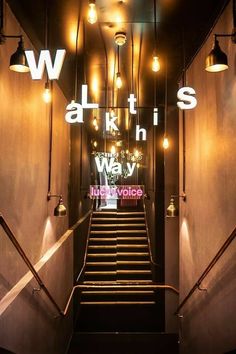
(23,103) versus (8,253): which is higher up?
(23,103)

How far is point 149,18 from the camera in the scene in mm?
4344

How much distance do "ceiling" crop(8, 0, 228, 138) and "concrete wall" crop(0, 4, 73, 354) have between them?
1.61 ft

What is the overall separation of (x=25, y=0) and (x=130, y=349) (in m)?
6.54

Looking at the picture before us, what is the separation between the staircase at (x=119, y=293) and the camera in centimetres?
740

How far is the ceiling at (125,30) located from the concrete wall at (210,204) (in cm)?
32

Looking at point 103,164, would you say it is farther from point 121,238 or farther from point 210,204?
point 210,204

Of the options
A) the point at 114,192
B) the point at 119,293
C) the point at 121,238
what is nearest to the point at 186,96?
the point at 114,192

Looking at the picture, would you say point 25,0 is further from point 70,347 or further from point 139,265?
point 139,265

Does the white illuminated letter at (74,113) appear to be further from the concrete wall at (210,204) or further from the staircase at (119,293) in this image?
the staircase at (119,293)

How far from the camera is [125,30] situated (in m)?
4.88

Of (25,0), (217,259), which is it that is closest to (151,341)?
(217,259)

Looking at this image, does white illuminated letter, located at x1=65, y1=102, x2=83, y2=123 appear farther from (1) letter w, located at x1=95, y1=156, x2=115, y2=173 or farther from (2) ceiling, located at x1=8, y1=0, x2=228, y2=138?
(1) letter w, located at x1=95, y1=156, x2=115, y2=173

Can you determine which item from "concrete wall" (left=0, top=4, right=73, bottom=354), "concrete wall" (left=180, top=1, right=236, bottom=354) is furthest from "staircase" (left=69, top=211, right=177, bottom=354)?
"concrete wall" (left=180, top=1, right=236, bottom=354)

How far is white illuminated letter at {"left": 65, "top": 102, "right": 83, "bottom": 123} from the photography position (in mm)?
4193
